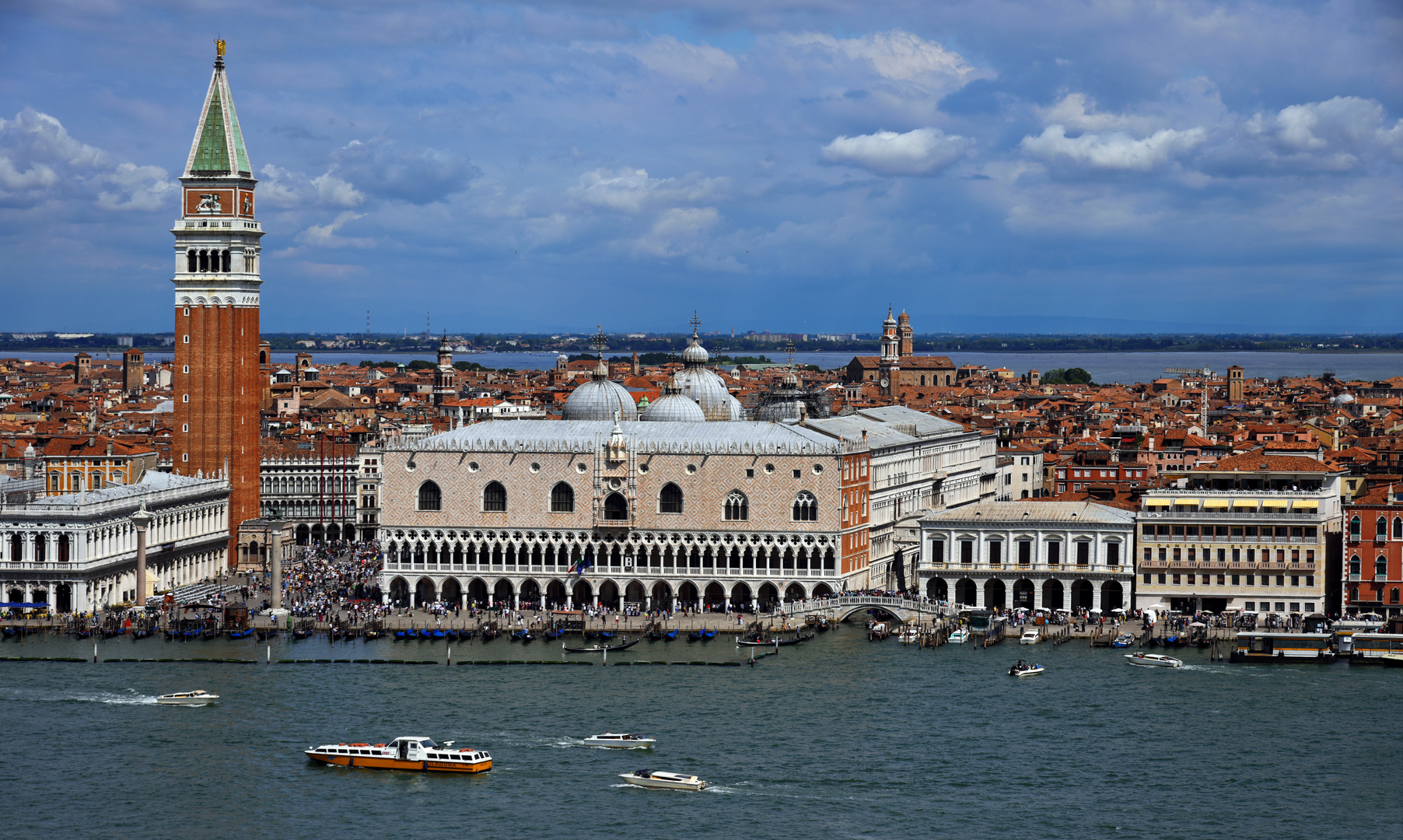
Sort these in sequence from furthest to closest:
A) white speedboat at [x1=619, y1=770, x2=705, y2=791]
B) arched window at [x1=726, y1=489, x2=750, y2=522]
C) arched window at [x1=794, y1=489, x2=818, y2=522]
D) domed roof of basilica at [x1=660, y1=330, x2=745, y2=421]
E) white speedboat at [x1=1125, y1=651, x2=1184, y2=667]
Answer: domed roof of basilica at [x1=660, y1=330, x2=745, y2=421]
arched window at [x1=726, y1=489, x2=750, y2=522]
arched window at [x1=794, y1=489, x2=818, y2=522]
white speedboat at [x1=1125, y1=651, x2=1184, y2=667]
white speedboat at [x1=619, y1=770, x2=705, y2=791]

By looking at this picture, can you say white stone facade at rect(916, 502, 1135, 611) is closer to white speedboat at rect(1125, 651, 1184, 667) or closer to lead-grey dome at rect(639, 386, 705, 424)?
→ white speedboat at rect(1125, 651, 1184, 667)

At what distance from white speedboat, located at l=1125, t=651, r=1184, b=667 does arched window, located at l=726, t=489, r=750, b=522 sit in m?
12.7

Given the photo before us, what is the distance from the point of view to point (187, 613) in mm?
66875

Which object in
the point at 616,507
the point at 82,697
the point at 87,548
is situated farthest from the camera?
the point at 616,507

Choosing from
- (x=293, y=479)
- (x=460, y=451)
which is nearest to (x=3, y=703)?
(x=460, y=451)

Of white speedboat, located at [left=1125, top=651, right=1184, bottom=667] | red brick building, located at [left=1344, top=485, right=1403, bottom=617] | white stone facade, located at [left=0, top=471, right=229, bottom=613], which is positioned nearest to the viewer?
white speedboat, located at [left=1125, top=651, right=1184, bottom=667]

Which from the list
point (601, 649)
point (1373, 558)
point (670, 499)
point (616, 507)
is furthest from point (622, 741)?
point (1373, 558)

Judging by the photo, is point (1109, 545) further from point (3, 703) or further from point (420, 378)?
point (420, 378)

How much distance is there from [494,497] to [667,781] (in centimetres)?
2394

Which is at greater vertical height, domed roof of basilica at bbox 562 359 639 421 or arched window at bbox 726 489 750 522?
domed roof of basilica at bbox 562 359 639 421

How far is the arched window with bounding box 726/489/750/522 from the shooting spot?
219 feet

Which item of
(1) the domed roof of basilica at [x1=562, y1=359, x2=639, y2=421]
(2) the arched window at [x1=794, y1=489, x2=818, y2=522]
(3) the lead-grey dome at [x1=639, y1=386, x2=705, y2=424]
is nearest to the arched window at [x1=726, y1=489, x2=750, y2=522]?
(2) the arched window at [x1=794, y1=489, x2=818, y2=522]

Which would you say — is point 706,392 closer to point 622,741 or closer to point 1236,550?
point 1236,550

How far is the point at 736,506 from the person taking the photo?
66812 millimetres
